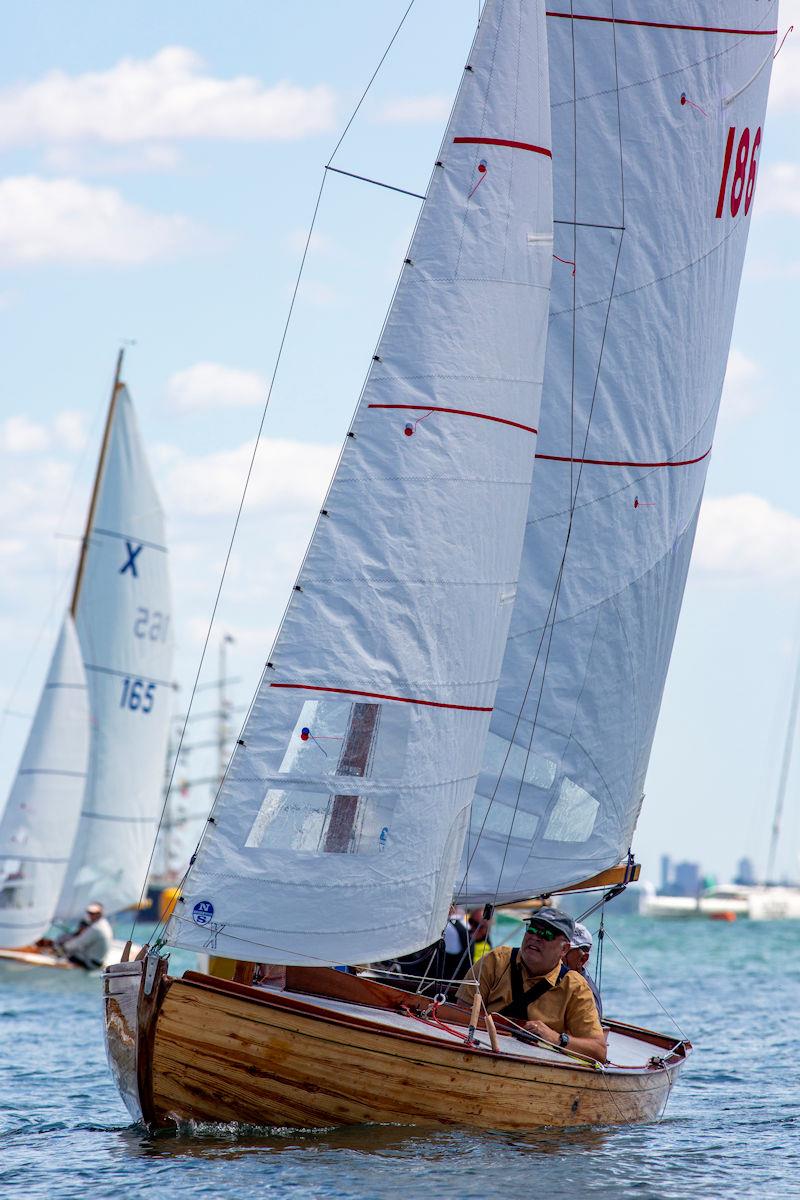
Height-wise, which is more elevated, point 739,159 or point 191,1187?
point 739,159

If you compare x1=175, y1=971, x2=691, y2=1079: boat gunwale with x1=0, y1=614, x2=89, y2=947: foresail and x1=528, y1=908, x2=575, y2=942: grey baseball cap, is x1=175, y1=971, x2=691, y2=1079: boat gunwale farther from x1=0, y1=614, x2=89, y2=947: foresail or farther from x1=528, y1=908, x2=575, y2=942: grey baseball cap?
x1=0, y1=614, x2=89, y2=947: foresail

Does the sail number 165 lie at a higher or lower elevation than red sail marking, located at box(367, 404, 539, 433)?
lower

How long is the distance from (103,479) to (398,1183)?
2379cm

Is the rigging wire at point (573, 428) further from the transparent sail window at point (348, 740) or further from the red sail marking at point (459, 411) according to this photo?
the transparent sail window at point (348, 740)

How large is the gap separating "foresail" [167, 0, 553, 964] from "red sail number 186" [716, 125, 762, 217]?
3013mm

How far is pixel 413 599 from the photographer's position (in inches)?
416

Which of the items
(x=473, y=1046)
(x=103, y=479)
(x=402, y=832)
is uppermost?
(x=103, y=479)

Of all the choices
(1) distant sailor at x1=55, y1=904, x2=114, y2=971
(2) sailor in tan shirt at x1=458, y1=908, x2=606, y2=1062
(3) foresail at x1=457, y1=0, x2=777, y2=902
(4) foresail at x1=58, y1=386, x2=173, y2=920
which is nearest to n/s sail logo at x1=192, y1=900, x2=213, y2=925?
(2) sailor in tan shirt at x1=458, y1=908, x2=606, y2=1062

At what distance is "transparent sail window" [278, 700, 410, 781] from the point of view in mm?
10273

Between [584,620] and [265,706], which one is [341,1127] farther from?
[584,620]

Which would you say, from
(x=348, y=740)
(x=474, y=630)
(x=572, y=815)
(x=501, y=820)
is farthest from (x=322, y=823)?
(x=572, y=815)

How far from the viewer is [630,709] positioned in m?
13.7

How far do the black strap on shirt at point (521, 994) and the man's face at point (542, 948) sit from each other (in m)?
0.16

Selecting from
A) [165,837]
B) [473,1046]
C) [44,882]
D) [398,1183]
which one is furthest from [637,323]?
[165,837]
